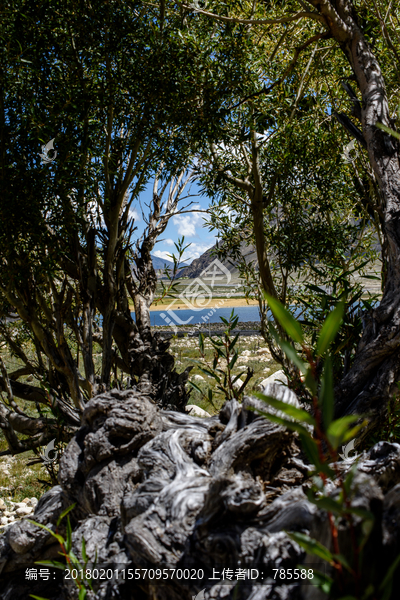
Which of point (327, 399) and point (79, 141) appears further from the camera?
point (79, 141)

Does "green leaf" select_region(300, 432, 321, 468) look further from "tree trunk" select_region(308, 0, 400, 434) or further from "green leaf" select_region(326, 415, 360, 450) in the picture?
"tree trunk" select_region(308, 0, 400, 434)

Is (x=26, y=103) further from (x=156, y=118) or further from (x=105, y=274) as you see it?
(x=105, y=274)

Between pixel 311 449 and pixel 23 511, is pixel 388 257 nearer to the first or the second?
pixel 311 449

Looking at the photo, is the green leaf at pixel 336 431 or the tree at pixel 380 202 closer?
the green leaf at pixel 336 431

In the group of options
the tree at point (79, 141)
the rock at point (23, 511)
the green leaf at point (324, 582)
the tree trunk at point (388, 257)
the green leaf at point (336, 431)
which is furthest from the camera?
the rock at point (23, 511)

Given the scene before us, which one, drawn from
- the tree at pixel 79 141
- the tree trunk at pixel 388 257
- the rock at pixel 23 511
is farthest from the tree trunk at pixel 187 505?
the rock at pixel 23 511

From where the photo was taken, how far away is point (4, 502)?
5.46 metres

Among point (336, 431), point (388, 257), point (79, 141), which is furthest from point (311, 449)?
point (79, 141)

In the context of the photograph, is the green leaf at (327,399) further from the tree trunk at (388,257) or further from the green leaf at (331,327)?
the tree trunk at (388,257)

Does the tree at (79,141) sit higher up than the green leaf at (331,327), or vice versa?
the tree at (79,141)

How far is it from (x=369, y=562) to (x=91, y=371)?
3036 millimetres

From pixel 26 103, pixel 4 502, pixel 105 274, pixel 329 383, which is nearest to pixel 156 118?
pixel 26 103

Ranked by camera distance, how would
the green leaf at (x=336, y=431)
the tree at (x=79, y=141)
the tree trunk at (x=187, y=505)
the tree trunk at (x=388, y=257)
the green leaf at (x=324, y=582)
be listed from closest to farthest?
the green leaf at (x=336, y=431), the green leaf at (x=324, y=582), the tree trunk at (x=187, y=505), the tree trunk at (x=388, y=257), the tree at (x=79, y=141)

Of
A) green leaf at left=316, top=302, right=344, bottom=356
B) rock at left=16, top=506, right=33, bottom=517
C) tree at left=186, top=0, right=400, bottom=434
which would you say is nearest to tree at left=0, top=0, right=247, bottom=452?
tree at left=186, top=0, right=400, bottom=434
